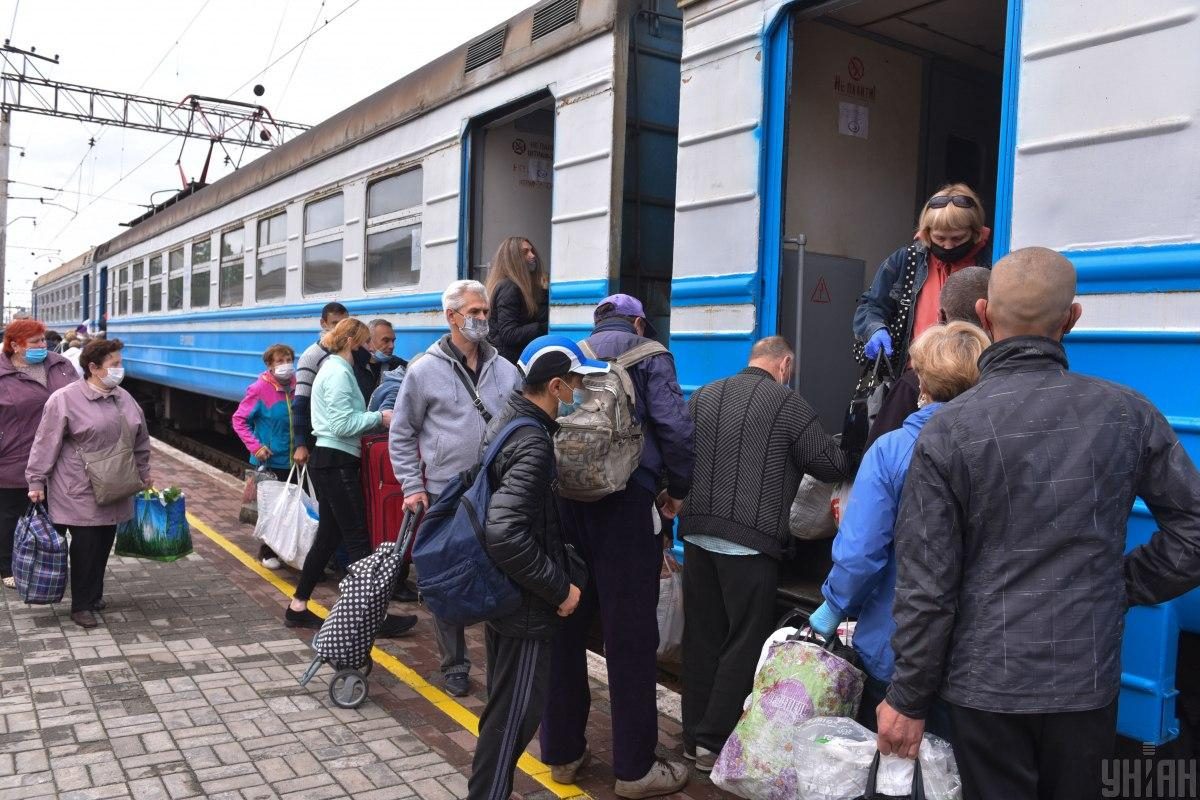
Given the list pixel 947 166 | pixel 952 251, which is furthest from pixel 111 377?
pixel 947 166

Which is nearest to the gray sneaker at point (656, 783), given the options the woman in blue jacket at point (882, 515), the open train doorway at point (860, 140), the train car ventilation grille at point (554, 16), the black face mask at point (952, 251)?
the woman in blue jacket at point (882, 515)

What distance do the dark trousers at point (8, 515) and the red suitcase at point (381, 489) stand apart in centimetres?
210

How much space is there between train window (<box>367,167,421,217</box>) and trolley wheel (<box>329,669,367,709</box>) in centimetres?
344

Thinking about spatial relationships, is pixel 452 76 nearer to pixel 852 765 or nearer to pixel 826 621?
pixel 826 621

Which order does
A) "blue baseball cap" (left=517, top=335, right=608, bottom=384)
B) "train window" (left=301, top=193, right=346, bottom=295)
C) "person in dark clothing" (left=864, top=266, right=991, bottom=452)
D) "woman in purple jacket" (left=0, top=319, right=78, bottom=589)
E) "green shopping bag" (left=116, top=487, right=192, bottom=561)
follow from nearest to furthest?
"blue baseball cap" (left=517, top=335, right=608, bottom=384) < "person in dark clothing" (left=864, top=266, right=991, bottom=452) < "green shopping bag" (left=116, top=487, right=192, bottom=561) < "woman in purple jacket" (left=0, top=319, right=78, bottom=589) < "train window" (left=301, top=193, right=346, bottom=295)

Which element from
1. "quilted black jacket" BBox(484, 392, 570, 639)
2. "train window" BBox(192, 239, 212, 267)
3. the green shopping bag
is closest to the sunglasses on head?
"quilted black jacket" BBox(484, 392, 570, 639)

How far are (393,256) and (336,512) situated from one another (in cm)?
247

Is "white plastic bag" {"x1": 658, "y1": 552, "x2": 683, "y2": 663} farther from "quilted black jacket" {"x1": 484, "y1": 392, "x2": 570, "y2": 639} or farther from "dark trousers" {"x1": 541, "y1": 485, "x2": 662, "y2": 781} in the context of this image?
"quilted black jacket" {"x1": 484, "y1": 392, "x2": 570, "y2": 639}

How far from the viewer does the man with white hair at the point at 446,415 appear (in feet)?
13.6

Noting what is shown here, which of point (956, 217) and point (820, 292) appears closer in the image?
point (956, 217)

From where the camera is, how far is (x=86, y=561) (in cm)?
515

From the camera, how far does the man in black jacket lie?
205 centimetres

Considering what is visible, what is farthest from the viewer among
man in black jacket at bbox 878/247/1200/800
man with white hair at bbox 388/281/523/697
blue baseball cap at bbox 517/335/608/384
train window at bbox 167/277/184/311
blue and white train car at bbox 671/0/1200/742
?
train window at bbox 167/277/184/311

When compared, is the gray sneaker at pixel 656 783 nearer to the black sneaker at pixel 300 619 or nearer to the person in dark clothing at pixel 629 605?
the person in dark clothing at pixel 629 605
